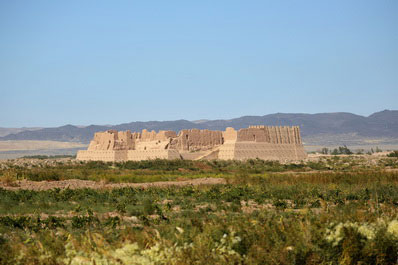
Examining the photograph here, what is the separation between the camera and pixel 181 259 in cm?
910

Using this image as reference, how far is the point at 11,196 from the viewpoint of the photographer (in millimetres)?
18375

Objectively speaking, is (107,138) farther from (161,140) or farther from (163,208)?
(163,208)

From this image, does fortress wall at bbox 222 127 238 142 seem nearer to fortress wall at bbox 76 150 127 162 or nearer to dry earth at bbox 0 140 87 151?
fortress wall at bbox 76 150 127 162

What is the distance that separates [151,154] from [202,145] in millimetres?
5389

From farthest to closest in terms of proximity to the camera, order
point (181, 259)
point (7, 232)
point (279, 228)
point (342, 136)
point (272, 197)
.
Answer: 1. point (342, 136)
2. point (272, 197)
3. point (7, 232)
4. point (279, 228)
5. point (181, 259)

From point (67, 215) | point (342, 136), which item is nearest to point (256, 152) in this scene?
point (67, 215)

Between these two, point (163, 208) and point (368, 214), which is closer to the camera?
point (368, 214)

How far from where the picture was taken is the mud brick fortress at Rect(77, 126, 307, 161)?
49.4 meters

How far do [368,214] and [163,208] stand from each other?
5.92 m

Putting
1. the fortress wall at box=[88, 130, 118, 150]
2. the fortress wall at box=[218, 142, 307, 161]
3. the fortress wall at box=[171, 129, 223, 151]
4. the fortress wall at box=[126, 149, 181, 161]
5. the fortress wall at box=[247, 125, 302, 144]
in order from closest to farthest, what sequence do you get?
1. the fortress wall at box=[126, 149, 181, 161]
2. the fortress wall at box=[218, 142, 307, 161]
3. the fortress wall at box=[247, 125, 302, 144]
4. the fortress wall at box=[171, 129, 223, 151]
5. the fortress wall at box=[88, 130, 118, 150]

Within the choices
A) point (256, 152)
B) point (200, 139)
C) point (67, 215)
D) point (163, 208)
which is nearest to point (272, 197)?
point (163, 208)

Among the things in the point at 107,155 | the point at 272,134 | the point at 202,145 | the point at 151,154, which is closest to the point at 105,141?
the point at 107,155

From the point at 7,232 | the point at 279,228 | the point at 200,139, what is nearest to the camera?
the point at 279,228

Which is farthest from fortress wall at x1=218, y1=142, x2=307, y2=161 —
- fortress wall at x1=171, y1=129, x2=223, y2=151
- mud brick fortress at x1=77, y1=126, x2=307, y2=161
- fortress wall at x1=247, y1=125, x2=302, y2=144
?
fortress wall at x1=171, y1=129, x2=223, y2=151
